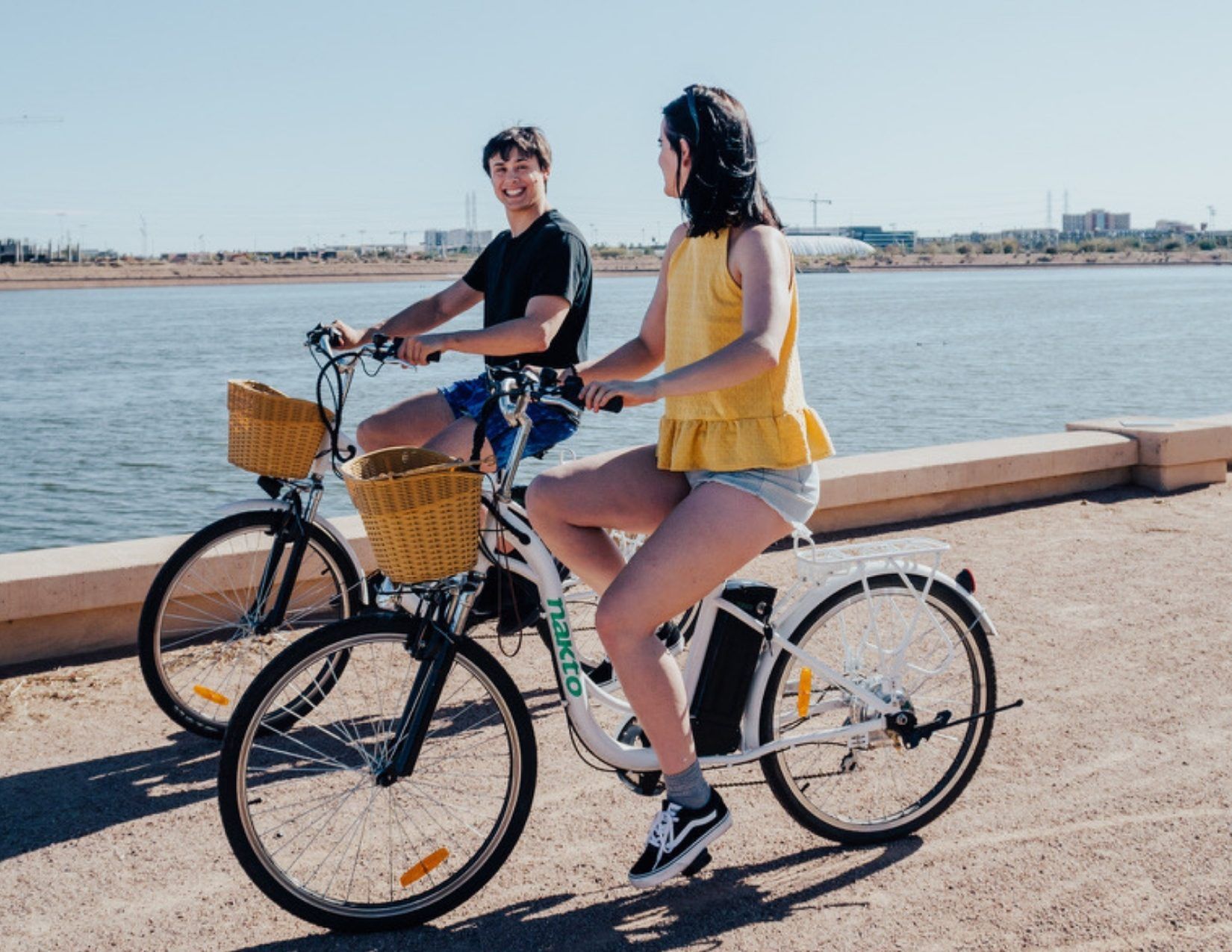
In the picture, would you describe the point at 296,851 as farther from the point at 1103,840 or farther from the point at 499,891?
the point at 1103,840

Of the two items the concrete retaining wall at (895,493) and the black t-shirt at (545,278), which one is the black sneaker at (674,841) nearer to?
the black t-shirt at (545,278)

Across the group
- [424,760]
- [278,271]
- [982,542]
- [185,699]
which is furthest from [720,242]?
[278,271]

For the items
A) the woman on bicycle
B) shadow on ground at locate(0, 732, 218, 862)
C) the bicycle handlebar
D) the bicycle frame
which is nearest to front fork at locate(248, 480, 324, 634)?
the bicycle frame

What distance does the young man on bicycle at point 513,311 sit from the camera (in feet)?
14.8

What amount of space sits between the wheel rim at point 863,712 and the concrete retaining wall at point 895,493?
2.82 meters

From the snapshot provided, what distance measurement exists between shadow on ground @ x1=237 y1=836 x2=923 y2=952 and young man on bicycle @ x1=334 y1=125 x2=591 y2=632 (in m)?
1.40

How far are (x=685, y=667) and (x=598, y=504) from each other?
1.68 ft

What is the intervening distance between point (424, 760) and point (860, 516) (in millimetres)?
4574

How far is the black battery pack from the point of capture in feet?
12.2

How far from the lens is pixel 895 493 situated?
7867mm

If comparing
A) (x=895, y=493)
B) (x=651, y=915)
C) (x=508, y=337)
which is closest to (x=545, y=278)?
(x=508, y=337)

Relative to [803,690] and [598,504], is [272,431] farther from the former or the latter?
[803,690]

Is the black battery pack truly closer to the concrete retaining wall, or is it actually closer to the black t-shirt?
the black t-shirt

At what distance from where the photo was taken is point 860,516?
784 centimetres
